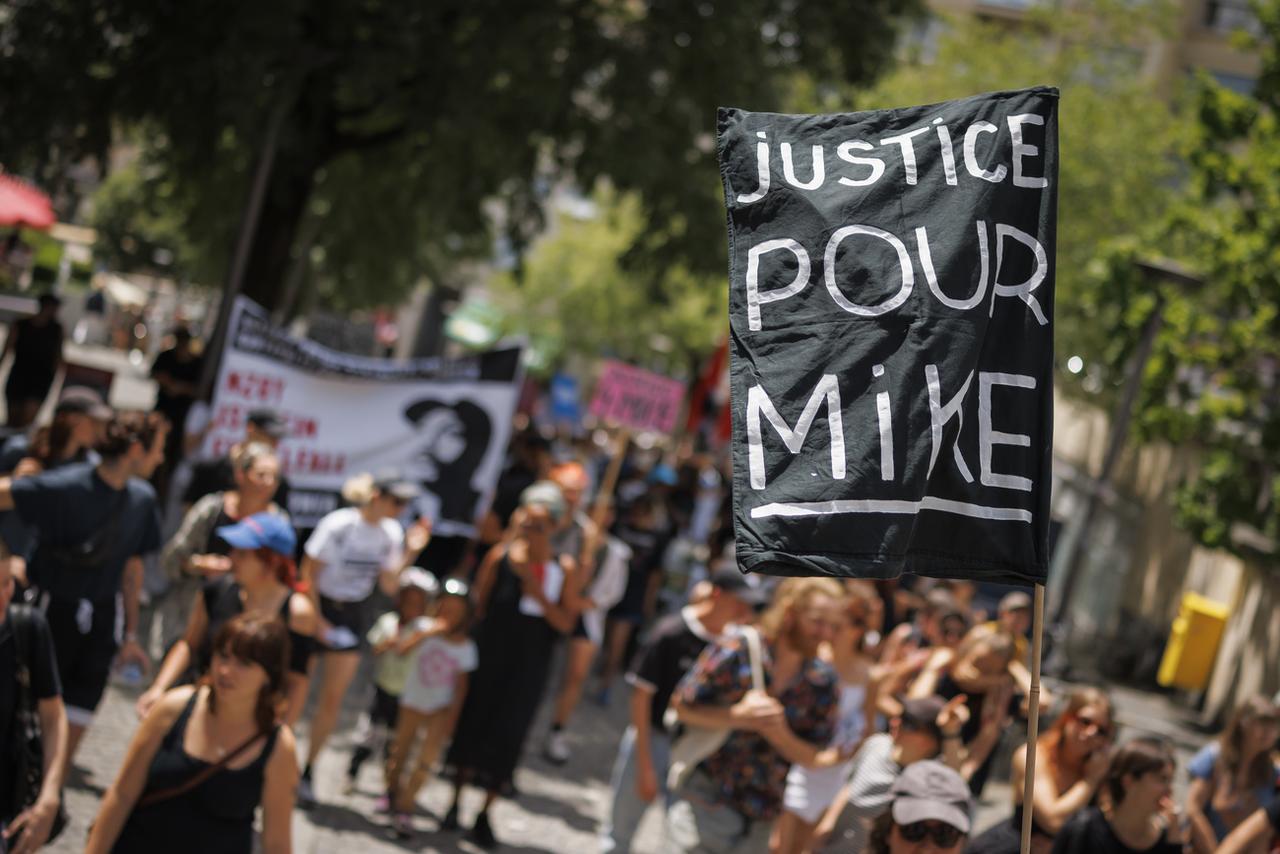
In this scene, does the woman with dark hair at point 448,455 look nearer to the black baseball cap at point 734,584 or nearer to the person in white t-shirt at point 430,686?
the person in white t-shirt at point 430,686

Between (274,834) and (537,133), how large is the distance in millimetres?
11497

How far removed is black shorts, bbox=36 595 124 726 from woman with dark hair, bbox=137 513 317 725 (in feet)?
1.63

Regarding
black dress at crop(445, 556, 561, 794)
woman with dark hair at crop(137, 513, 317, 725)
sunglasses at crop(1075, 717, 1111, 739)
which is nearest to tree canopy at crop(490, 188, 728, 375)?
black dress at crop(445, 556, 561, 794)

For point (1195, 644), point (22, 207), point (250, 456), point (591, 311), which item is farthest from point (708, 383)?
point (591, 311)

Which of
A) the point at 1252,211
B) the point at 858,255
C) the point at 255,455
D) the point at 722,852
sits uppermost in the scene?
the point at 1252,211

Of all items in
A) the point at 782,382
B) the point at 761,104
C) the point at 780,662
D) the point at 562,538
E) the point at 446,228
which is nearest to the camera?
the point at 782,382

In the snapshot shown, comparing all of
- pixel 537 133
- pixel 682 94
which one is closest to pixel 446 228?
pixel 537 133

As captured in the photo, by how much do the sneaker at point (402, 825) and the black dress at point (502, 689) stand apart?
401mm

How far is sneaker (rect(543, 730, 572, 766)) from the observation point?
34.3ft

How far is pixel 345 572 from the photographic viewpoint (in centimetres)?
836

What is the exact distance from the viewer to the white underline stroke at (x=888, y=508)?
3.83 metres

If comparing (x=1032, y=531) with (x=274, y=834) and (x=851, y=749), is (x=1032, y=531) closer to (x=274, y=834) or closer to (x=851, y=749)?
(x=274, y=834)

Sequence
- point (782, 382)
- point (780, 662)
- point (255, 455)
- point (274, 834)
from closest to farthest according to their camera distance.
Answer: point (782, 382) < point (274, 834) < point (780, 662) < point (255, 455)

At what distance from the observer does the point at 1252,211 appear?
62.6 ft
